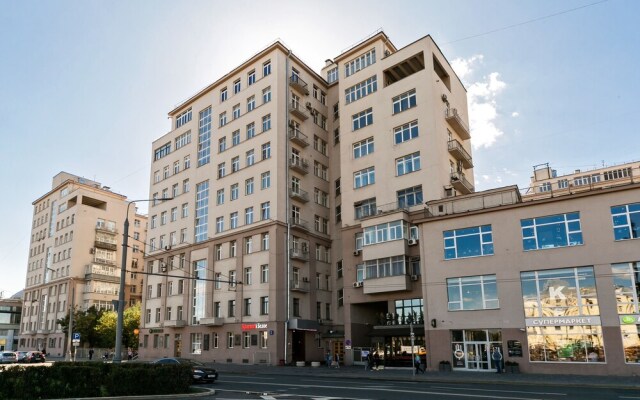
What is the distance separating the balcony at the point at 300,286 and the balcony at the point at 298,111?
17.9 meters

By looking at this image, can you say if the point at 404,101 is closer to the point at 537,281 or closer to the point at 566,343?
the point at 537,281

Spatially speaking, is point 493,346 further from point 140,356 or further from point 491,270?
point 140,356

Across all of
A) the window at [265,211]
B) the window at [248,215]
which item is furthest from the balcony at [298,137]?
the window at [248,215]

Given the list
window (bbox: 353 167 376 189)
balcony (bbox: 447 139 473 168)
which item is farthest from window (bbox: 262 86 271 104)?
balcony (bbox: 447 139 473 168)

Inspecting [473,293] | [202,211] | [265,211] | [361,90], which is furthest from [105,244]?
[473,293]

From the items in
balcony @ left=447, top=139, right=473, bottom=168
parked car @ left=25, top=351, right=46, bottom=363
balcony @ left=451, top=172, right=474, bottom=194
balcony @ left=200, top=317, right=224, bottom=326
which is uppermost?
balcony @ left=447, top=139, right=473, bottom=168

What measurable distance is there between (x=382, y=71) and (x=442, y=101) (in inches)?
272

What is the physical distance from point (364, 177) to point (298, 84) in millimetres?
13670

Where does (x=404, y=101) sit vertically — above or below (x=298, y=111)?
below

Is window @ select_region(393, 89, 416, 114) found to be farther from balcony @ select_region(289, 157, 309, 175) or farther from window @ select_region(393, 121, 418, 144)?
balcony @ select_region(289, 157, 309, 175)

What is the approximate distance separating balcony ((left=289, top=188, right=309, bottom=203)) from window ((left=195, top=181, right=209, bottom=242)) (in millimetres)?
12250

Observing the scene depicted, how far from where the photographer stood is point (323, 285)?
176 ft

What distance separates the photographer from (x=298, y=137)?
177ft

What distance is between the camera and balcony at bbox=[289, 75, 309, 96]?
54.7m
